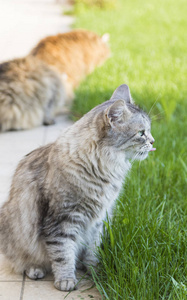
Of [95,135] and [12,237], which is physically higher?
[95,135]

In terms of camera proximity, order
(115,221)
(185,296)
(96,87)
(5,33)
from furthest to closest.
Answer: (5,33) < (96,87) < (115,221) < (185,296)

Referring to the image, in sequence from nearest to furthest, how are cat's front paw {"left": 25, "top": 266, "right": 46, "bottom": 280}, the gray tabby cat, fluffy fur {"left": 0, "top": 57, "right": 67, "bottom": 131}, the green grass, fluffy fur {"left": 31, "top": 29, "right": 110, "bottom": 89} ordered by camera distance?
1. the green grass
2. the gray tabby cat
3. cat's front paw {"left": 25, "top": 266, "right": 46, "bottom": 280}
4. fluffy fur {"left": 0, "top": 57, "right": 67, "bottom": 131}
5. fluffy fur {"left": 31, "top": 29, "right": 110, "bottom": 89}

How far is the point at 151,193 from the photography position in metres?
3.55

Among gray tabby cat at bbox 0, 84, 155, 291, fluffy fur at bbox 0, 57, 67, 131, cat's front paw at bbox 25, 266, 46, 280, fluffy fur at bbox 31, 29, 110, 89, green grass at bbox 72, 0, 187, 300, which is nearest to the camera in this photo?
green grass at bbox 72, 0, 187, 300

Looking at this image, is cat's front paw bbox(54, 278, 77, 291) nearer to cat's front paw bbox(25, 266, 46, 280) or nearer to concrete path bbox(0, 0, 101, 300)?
concrete path bbox(0, 0, 101, 300)

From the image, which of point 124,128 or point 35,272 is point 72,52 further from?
point 35,272

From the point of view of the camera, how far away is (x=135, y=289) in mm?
2414

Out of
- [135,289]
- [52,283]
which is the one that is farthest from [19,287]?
[135,289]

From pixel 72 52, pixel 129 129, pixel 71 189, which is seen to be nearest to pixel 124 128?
pixel 129 129

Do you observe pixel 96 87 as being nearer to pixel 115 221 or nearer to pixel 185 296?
pixel 115 221

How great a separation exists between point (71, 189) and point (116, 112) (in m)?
0.51

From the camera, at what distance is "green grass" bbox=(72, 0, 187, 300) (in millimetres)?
2480

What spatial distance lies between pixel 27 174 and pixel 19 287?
0.67 metres

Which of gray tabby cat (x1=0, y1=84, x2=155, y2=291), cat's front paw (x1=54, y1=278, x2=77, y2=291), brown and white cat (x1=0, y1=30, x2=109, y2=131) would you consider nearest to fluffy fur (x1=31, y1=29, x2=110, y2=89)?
brown and white cat (x1=0, y1=30, x2=109, y2=131)
